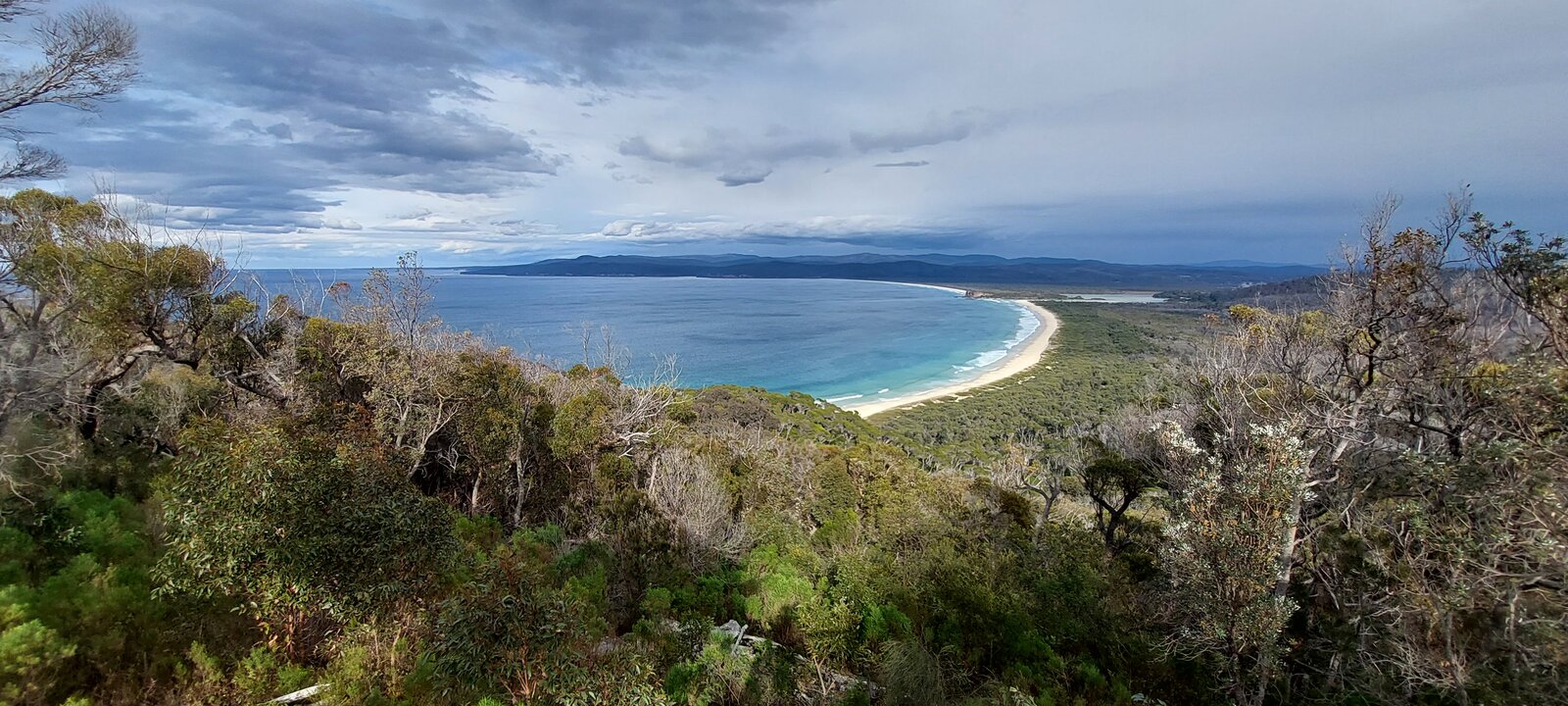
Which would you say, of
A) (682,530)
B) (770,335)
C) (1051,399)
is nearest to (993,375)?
(1051,399)

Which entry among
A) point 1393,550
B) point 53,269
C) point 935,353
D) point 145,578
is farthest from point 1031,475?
point 935,353

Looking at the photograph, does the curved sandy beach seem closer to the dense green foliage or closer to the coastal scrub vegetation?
the dense green foliage

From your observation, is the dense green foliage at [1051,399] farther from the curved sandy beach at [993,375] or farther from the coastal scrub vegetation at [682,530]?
the coastal scrub vegetation at [682,530]

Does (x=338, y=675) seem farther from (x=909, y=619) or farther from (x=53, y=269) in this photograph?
(x=53, y=269)

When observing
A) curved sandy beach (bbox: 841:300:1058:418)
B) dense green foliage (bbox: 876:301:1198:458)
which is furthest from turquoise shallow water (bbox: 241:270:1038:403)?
dense green foliage (bbox: 876:301:1198:458)

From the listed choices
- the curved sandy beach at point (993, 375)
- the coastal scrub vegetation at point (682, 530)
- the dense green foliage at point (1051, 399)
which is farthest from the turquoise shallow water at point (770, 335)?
the dense green foliage at point (1051, 399)

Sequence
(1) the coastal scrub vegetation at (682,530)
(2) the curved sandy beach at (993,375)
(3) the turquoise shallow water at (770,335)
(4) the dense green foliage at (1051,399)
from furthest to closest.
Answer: (3) the turquoise shallow water at (770,335), (2) the curved sandy beach at (993,375), (4) the dense green foliage at (1051,399), (1) the coastal scrub vegetation at (682,530)

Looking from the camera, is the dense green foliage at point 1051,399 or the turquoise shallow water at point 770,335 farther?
the turquoise shallow water at point 770,335
